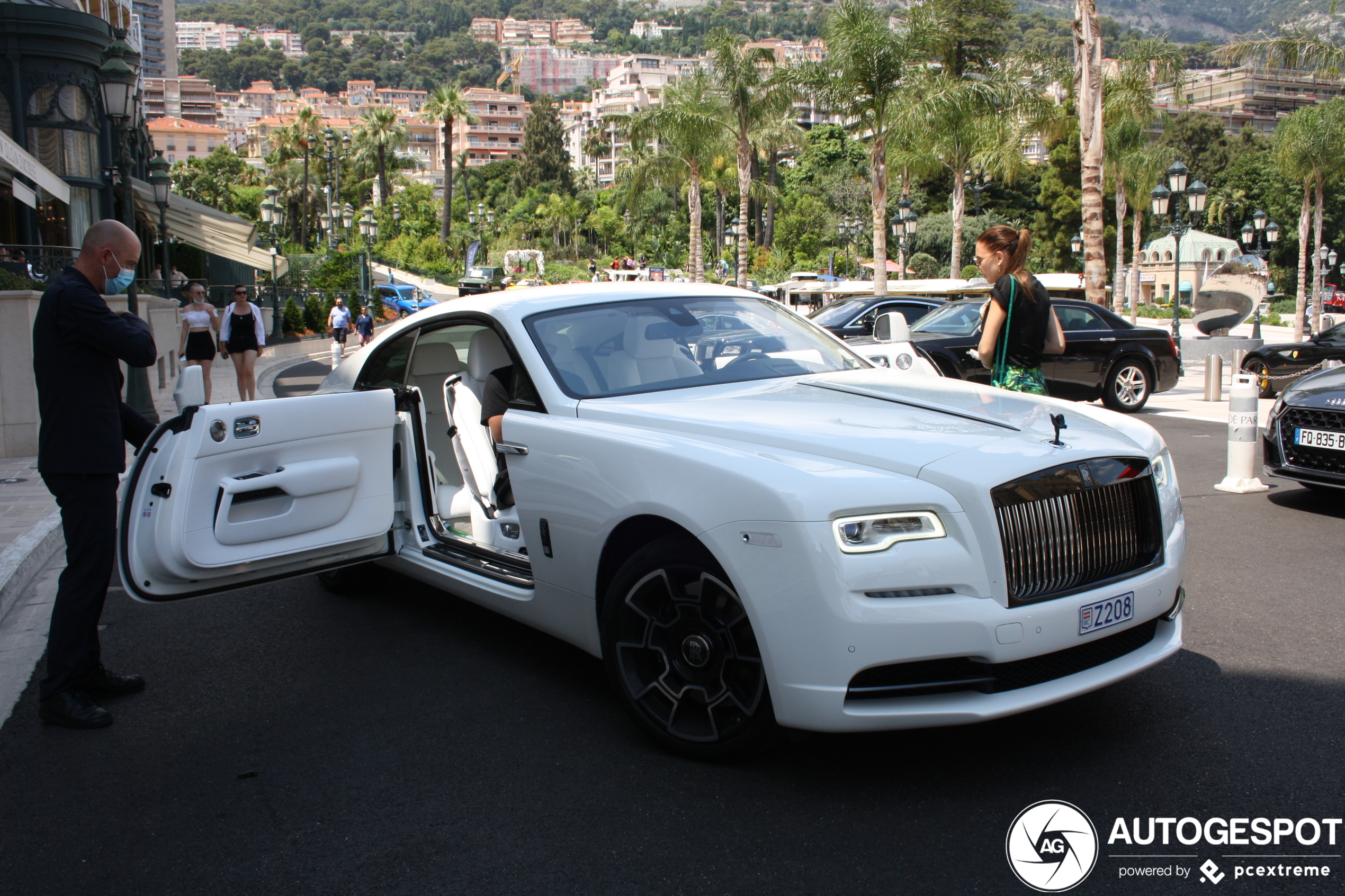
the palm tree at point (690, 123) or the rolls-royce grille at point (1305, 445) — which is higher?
the palm tree at point (690, 123)

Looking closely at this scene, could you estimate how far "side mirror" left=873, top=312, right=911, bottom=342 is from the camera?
5.67 meters

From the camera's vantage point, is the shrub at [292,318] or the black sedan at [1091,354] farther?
the shrub at [292,318]

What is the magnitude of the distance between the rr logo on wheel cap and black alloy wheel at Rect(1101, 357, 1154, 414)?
12.4 m

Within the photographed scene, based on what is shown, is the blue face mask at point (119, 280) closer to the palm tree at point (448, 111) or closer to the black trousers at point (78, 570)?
the black trousers at point (78, 570)

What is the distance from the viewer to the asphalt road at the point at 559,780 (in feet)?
9.64

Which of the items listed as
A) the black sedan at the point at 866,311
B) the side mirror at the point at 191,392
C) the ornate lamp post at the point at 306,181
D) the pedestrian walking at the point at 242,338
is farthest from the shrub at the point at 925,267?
the side mirror at the point at 191,392

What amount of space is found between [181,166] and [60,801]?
4235 inches

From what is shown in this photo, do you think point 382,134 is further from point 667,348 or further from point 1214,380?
point 667,348

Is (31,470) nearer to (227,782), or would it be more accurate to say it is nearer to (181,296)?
(227,782)

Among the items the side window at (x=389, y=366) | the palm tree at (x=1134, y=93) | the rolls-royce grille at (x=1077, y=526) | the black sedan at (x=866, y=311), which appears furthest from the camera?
the palm tree at (x=1134, y=93)

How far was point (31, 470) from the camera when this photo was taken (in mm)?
10000

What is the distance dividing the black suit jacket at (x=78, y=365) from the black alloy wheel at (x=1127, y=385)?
42.6 ft

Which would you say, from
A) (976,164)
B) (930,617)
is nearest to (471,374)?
(930,617)

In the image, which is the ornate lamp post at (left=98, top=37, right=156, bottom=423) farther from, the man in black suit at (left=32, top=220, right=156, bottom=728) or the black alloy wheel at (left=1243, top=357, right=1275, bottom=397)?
the black alloy wheel at (left=1243, top=357, right=1275, bottom=397)
